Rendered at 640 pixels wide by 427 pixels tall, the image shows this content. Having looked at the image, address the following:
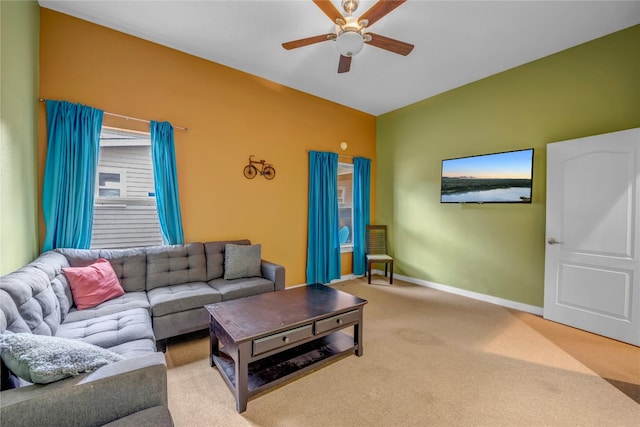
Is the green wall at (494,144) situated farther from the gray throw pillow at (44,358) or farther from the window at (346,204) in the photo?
the gray throw pillow at (44,358)

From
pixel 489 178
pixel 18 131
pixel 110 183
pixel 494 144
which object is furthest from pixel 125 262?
pixel 494 144

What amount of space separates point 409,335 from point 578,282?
1957mm

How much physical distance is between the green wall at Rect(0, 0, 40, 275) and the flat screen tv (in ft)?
15.3

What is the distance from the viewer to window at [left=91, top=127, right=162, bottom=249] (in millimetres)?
2828

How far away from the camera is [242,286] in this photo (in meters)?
2.76

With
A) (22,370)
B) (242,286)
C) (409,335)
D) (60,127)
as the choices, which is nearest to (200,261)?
(242,286)

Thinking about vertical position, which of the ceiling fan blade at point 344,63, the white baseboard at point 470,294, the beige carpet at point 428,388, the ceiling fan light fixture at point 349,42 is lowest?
the beige carpet at point 428,388

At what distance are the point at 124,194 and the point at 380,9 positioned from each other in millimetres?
3068

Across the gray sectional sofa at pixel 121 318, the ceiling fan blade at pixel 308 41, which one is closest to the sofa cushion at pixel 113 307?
the gray sectional sofa at pixel 121 318

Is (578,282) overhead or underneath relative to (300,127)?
underneath

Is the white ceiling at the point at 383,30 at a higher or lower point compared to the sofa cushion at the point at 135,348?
higher

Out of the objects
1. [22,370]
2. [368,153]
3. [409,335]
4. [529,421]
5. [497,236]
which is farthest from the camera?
[368,153]

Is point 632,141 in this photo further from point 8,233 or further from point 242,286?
point 8,233

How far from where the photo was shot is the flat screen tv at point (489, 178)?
10.9 ft
